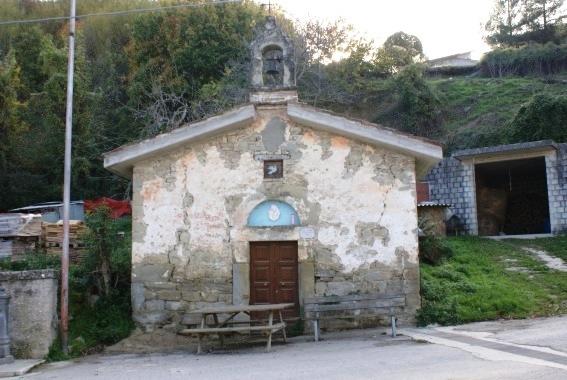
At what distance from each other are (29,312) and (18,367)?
129cm

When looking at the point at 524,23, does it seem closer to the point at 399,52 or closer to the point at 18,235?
the point at 399,52

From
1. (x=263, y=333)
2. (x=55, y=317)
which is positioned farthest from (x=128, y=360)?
(x=263, y=333)

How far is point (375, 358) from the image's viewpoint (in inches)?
359

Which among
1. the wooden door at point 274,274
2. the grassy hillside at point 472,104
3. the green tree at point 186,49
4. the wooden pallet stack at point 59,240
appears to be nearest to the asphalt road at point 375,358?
the wooden door at point 274,274

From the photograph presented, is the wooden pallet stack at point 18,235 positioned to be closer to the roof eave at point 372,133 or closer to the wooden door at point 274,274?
the wooden door at point 274,274

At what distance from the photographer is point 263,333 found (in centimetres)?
1245

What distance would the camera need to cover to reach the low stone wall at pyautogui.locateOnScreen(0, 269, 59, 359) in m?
10.8

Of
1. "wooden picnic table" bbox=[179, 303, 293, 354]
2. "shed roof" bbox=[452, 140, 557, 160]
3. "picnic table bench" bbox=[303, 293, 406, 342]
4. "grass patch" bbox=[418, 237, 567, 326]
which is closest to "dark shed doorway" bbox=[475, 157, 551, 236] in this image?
"shed roof" bbox=[452, 140, 557, 160]

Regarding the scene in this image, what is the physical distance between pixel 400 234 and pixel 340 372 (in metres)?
5.02

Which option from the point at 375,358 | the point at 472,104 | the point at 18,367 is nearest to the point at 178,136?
the point at 18,367

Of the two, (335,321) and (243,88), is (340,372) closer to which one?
(335,321)

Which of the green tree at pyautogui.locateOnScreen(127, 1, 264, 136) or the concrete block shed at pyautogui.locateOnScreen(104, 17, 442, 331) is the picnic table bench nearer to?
the concrete block shed at pyautogui.locateOnScreen(104, 17, 442, 331)

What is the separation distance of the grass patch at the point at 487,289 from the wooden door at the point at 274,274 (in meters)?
2.76

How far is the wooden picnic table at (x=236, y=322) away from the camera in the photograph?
1070cm
